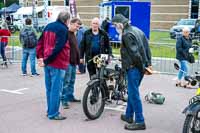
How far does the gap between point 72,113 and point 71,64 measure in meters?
1.01

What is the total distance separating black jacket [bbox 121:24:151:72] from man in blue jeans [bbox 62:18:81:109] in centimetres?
162

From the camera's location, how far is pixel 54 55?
6562 millimetres

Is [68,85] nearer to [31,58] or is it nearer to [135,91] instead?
[135,91]

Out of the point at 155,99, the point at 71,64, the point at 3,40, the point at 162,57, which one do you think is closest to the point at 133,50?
the point at 71,64

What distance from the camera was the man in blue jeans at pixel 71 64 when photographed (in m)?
7.49

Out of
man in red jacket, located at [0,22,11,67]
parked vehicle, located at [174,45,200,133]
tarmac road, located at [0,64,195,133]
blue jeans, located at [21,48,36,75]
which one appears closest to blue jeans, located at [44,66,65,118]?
tarmac road, located at [0,64,195,133]

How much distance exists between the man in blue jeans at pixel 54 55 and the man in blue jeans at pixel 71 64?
2.38ft

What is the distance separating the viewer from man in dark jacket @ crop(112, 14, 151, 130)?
19.7ft

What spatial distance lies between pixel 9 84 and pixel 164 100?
4.17 m

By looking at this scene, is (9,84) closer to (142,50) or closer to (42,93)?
(42,93)

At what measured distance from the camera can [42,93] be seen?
30.0 ft

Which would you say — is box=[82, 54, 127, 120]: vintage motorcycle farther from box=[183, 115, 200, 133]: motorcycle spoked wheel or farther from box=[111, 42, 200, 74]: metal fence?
box=[111, 42, 200, 74]: metal fence

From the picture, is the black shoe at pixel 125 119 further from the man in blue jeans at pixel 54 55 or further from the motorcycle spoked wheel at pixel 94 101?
the man in blue jeans at pixel 54 55

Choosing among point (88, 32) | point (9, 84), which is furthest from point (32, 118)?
point (9, 84)
